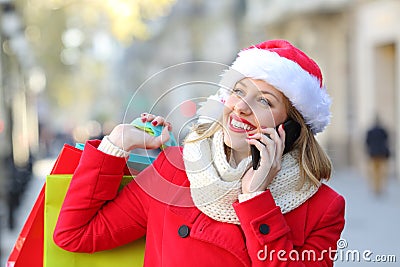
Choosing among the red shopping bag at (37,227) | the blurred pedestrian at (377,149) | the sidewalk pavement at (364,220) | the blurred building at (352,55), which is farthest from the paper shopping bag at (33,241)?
the blurred building at (352,55)

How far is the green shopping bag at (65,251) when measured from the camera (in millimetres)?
2438

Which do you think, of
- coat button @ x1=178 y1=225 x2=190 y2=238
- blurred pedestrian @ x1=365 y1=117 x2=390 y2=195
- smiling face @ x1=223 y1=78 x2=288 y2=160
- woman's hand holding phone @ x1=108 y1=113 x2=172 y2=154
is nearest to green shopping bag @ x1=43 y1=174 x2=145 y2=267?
woman's hand holding phone @ x1=108 y1=113 x2=172 y2=154

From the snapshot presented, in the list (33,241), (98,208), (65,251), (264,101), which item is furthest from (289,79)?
(33,241)

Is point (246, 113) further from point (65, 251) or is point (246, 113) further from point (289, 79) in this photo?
point (65, 251)

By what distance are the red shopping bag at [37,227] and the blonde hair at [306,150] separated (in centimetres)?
45

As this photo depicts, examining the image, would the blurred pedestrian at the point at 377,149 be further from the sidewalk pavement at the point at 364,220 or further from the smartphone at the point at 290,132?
the smartphone at the point at 290,132

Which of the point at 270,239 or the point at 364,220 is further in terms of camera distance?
the point at 364,220

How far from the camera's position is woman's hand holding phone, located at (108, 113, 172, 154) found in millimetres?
2332

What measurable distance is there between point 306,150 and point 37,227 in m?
0.93

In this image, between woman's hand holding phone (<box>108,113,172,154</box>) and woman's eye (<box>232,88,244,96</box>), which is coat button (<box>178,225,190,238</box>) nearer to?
woman's hand holding phone (<box>108,113,172,154</box>)

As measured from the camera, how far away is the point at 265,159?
2.13m

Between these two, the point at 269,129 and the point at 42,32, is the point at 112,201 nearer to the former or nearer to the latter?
the point at 269,129

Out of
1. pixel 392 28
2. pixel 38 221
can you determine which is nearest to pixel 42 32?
pixel 392 28

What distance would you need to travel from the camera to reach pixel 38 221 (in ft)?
8.25
